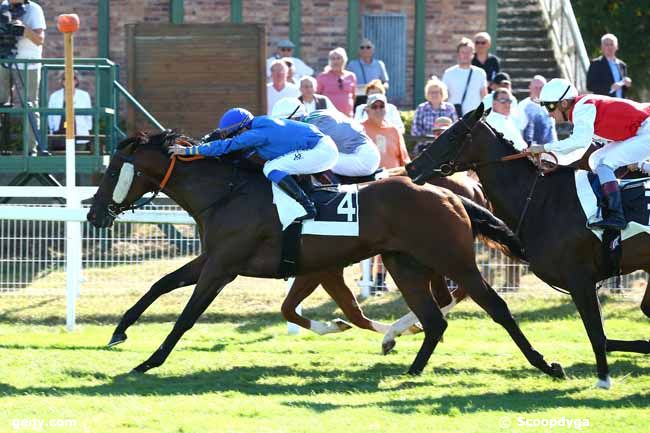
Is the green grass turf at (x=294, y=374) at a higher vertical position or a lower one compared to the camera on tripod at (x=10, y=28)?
lower

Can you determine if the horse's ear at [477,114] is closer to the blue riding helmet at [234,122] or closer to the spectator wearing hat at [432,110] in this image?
the blue riding helmet at [234,122]

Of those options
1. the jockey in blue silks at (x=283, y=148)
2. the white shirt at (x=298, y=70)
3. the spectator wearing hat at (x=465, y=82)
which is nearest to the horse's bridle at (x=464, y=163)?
the jockey in blue silks at (x=283, y=148)

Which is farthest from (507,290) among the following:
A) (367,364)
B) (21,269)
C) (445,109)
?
(21,269)

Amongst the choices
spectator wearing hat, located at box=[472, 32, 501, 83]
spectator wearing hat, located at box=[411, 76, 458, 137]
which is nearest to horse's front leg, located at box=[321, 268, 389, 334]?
spectator wearing hat, located at box=[411, 76, 458, 137]

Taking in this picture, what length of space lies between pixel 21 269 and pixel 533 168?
19.0 feet

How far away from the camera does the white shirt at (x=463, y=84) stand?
52.6 ft

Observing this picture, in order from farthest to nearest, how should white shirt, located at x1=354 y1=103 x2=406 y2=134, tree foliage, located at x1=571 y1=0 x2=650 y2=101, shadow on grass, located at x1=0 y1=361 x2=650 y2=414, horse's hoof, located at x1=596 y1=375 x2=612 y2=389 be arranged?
tree foliage, located at x1=571 y1=0 x2=650 y2=101
white shirt, located at x1=354 y1=103 x2=406 y2=134
horse's hoof, located at x1=596 y1=375 x2=612 y2=389
shadow on grass, located at x1=0 y1=361 x2=650 y2=414

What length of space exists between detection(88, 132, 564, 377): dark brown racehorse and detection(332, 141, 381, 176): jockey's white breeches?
141 cm

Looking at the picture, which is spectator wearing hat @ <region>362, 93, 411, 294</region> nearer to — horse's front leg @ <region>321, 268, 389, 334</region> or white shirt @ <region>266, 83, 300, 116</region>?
white shirt @ <region>266, 83, 300, 116</region>

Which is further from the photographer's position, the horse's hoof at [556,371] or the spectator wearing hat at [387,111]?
the spectator wearing hat at [387,111]

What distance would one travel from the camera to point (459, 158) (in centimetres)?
1030

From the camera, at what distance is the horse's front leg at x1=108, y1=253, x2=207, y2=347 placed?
34.3ft
